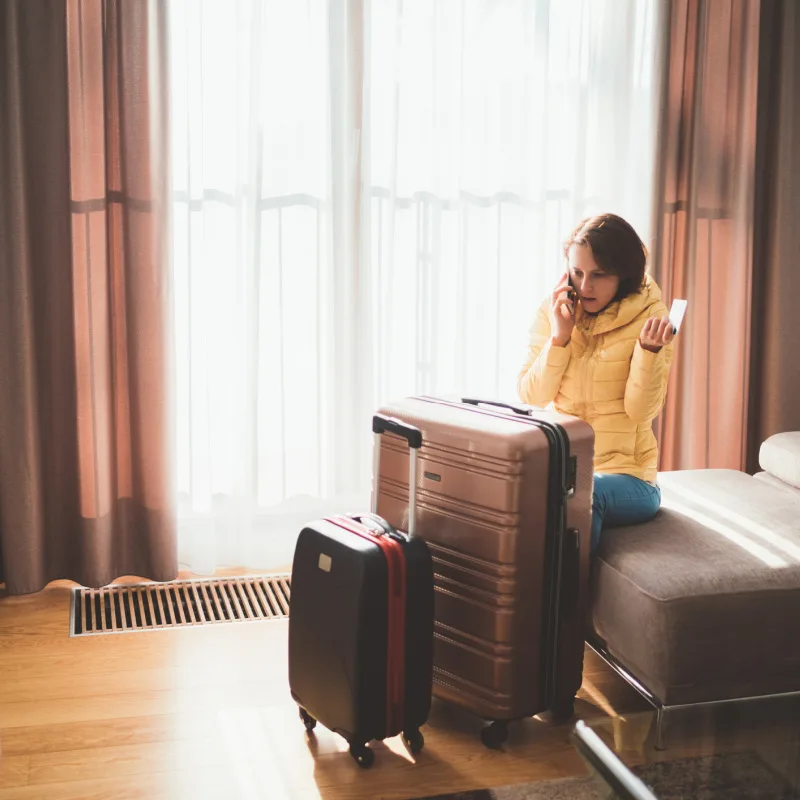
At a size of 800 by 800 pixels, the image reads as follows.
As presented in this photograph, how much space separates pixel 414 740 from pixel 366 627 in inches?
12.2

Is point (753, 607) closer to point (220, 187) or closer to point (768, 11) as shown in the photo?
point (220, 187)

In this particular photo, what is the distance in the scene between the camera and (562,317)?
7.48 ft

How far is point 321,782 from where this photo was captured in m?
1.93

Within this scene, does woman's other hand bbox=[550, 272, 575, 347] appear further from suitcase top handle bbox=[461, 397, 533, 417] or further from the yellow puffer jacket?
suitcase top handle bbox=[461, 397, 533, 417]

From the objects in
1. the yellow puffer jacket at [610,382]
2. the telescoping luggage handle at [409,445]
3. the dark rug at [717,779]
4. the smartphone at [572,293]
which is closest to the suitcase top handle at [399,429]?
the telescoping luggage handle at [409,445]

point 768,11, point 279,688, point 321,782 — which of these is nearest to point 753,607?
point 321,782

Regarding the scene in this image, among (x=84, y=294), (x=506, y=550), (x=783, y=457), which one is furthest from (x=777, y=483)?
(x=84, y=294)

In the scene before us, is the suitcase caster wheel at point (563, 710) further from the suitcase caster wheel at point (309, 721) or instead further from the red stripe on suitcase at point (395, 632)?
the suitcase caster wheel at point (309, 721)

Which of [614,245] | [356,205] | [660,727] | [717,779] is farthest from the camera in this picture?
[356,205]

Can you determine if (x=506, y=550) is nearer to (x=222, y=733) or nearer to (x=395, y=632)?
(x=395, y=632)

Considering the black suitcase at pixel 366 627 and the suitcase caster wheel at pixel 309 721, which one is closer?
the black suitcase at pixel 366 627

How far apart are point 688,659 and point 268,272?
1.64 m

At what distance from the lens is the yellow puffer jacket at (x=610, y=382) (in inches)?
89.8

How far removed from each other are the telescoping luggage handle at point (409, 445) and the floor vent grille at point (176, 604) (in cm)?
79
